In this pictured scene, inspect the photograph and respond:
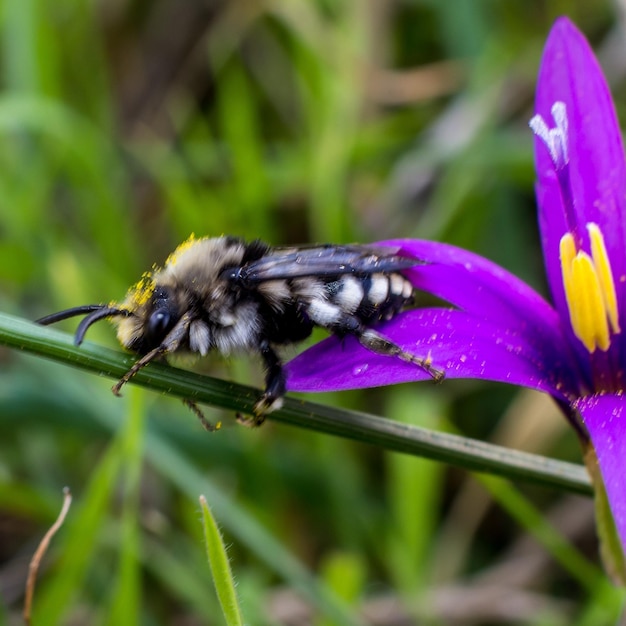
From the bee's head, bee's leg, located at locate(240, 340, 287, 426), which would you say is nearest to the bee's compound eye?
the bee's head

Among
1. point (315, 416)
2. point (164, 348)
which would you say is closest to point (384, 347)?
point (315, 416)

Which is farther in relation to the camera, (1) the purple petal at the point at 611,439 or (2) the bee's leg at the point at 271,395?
(2) the bee's leg at the point at 271,395

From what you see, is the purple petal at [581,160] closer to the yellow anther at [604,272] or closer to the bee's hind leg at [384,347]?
the yellow anther at [604,272]

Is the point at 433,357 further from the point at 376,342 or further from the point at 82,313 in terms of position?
the point at 82,313

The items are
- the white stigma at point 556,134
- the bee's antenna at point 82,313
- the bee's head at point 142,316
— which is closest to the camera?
the bee's antenna at point 82,313

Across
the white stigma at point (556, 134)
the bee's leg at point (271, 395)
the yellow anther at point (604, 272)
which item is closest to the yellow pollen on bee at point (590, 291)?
the yellow anther at point (604, 272)

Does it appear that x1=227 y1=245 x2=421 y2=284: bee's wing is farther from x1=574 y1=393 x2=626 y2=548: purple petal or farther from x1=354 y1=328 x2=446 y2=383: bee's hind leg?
x1=574 y1=393 x2=626 y2=548: purple petal

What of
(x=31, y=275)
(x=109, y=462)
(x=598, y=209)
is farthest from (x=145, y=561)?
(x=598, y=209)
